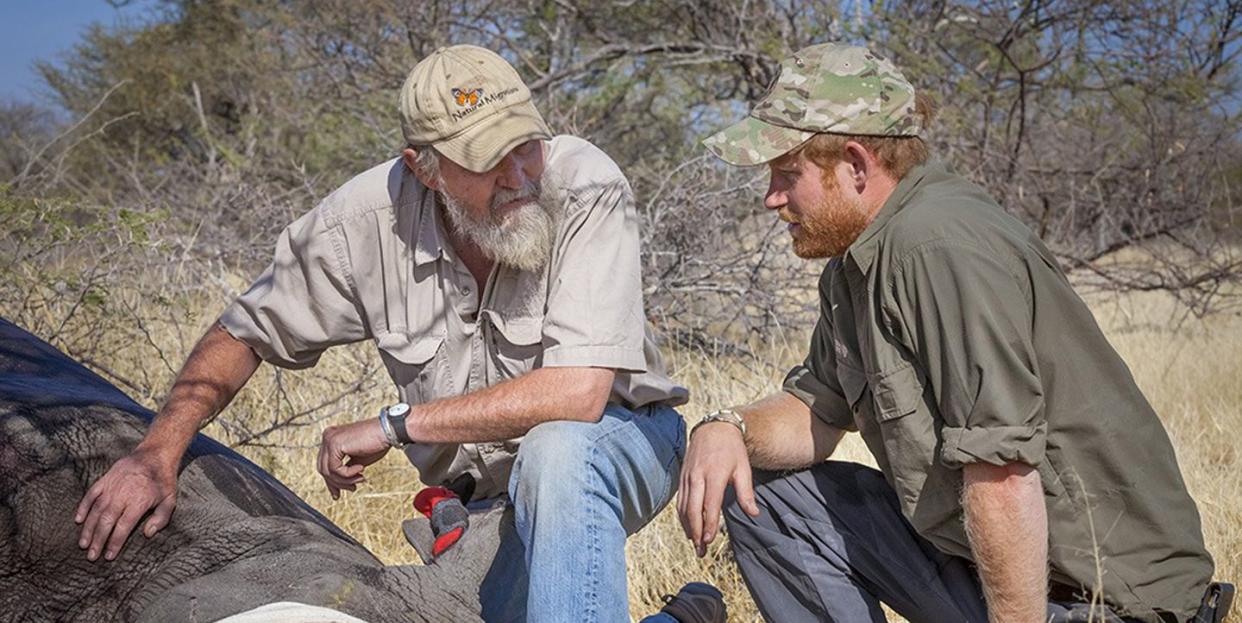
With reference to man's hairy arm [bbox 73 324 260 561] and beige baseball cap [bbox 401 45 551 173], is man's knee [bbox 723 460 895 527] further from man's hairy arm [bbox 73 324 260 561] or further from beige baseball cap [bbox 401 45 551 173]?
man's hairy arm [bbox 73 324 260 561]

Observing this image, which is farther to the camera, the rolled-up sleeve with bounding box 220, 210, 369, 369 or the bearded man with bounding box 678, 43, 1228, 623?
the rolled-up sleeve with bounding box 220, 210, 369, 369

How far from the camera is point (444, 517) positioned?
10.3ft

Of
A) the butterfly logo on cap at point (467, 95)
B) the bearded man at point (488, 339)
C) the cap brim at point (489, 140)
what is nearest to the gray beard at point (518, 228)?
the bearded man at point (488, 339)

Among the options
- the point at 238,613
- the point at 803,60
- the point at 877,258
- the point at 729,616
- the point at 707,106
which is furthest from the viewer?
the point at 707,106

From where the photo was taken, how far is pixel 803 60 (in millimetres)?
3105

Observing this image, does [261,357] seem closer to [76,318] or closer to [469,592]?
[469,592]

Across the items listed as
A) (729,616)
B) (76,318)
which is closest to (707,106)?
(76,318)

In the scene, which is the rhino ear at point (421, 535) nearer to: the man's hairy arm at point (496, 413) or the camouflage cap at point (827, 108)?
the man's hairy arm at point (496, 413)

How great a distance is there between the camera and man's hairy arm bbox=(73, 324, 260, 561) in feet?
9.18

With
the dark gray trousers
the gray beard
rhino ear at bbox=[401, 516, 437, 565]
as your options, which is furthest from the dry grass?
the gray beard

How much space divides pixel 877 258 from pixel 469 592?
115 cm

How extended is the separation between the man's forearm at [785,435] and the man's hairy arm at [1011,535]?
0.72m

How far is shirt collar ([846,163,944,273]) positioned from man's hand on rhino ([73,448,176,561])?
5.26 ft

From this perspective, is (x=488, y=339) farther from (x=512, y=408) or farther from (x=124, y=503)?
(x=124, y=503)
